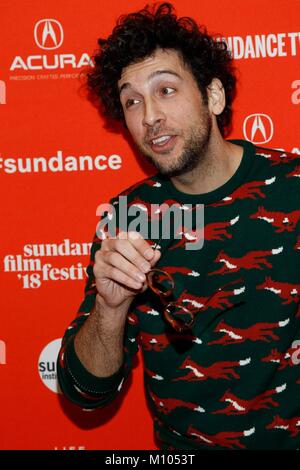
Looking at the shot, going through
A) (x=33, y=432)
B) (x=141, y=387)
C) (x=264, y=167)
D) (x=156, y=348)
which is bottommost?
(x=33, y=432)

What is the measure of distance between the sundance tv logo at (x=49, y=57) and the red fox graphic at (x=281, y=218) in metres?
0.64

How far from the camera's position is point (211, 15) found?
1618mm

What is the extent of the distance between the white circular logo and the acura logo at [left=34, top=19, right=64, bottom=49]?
2.66ft

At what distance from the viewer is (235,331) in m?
1.40

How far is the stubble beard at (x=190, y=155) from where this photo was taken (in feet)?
4.65

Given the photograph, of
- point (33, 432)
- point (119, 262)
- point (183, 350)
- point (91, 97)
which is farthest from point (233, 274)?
point (33, 432)

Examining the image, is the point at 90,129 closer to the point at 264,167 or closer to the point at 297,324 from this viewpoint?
the point at 264,167

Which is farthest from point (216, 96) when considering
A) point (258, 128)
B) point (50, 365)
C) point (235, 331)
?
point (50, 365)

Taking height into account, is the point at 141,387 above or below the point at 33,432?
above

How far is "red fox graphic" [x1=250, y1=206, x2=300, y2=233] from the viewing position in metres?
1.40

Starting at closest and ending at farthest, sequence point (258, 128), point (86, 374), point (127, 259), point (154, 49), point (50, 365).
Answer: point (127, 259) < point (86, 374) < point (154, 49) < point (258, 128) < point (50, 365)

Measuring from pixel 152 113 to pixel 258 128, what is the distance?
1.24 ft

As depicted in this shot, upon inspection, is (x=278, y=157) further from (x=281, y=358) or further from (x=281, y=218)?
(x=281, y=358)

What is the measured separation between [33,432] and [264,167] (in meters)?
0.99
